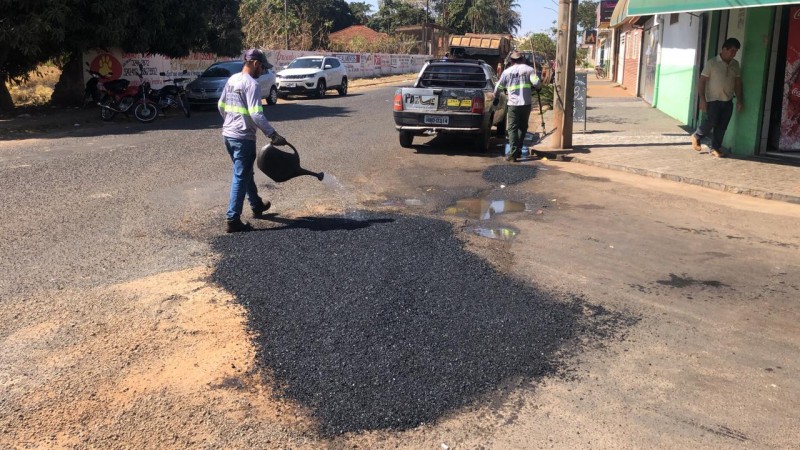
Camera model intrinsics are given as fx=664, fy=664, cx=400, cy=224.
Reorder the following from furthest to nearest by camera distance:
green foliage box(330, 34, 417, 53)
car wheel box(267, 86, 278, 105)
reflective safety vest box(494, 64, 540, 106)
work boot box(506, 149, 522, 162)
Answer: green foliage box(330, 34, 417, 53) → car wheel box(267, 86, 278, 105) → work boot box(506, 149, 522, 162) → reflective safety vest box(494, 64, 540, 106)

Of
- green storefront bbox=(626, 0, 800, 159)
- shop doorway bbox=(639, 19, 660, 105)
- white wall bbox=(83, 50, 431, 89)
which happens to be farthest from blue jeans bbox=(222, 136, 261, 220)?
shop doorway bbox=(639, 19, 660, 105)

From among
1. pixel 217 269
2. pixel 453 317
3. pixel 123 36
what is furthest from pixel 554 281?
pixel 123 36

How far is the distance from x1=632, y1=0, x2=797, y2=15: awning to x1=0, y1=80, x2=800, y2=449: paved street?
8.63ft

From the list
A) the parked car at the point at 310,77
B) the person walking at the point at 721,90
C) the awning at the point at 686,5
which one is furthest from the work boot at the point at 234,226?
the parked car at the point at 310,77

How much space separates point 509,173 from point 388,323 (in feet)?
19.6

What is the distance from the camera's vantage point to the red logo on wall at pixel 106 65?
2100cm

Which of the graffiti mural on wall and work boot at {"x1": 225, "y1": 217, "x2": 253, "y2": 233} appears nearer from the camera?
work boot at {"x1": 225, "y1": 217, "x2": 253, "y2": 233}

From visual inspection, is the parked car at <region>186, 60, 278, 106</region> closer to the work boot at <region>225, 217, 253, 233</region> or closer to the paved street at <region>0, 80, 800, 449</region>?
the paved street at <region>0, 80, 800, 449</region>

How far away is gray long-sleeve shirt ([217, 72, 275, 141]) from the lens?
6578 millimetres

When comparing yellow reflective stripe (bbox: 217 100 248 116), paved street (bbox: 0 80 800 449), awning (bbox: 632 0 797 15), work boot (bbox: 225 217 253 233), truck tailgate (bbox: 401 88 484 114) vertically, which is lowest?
paved street (bbox: 0 80 800 449)

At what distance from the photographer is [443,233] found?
6.76m

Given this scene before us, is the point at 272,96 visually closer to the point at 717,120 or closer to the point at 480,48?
the point at 480,48

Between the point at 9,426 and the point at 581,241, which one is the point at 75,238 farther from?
the point at 581,241

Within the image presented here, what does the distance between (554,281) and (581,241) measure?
134 centimetres
